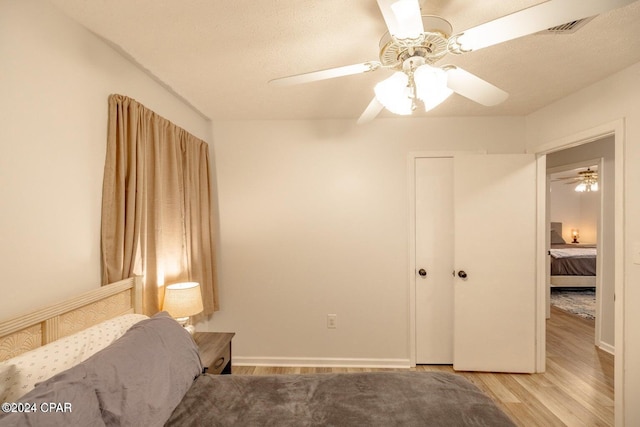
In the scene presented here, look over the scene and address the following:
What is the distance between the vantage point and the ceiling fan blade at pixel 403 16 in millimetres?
861

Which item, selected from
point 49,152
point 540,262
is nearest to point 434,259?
point 540,262

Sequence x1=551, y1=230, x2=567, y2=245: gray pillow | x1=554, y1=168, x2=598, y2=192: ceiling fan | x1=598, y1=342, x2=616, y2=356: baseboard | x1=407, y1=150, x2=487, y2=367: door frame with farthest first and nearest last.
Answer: x1=551, y1=230, x2=567, y2=245: gray pillow, x1=554, y1=168, x2=598, y2=192: ceiling fan, x1=598, y1=342, x2=616, y2=356: baseboard, x1=407, y1=150, x2=487, y2=367: door frame

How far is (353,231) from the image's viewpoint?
2803 millimetres

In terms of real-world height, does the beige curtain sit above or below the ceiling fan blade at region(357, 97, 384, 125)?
below

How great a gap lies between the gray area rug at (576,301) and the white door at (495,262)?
7.77 ft

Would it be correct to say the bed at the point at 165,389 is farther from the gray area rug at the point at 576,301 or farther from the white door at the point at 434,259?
the gray area rug at the point at 576,301

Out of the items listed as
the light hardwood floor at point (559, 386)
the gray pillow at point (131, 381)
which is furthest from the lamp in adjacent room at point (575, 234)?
the gray pillow at point (131, 381)

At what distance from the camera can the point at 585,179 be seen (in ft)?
21.2

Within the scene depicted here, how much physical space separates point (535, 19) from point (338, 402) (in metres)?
1.61

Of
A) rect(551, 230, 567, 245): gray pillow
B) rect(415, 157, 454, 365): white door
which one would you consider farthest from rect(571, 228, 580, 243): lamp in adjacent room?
rect(415, 157, 454, 365): white door

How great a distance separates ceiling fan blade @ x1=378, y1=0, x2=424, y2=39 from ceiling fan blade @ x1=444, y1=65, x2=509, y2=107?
0.30 meters

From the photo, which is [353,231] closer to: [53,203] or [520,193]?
[520,193]

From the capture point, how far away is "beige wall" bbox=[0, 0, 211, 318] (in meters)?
1.10

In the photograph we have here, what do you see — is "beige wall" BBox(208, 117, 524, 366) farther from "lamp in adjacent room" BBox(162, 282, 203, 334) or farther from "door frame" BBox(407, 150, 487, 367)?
"lamp in adjacent room" BBox(162, 282, 203, 334)
